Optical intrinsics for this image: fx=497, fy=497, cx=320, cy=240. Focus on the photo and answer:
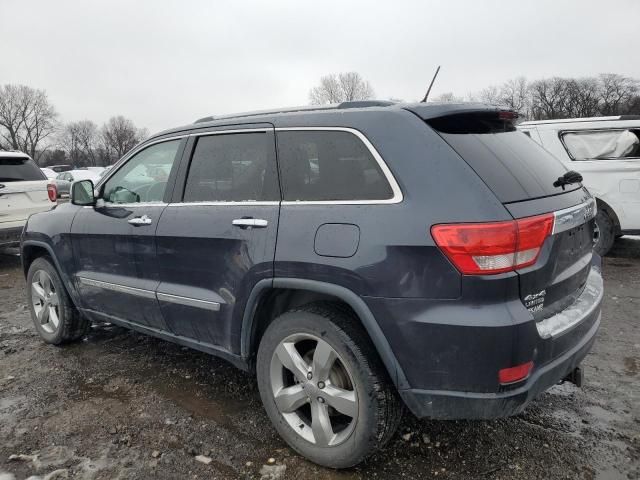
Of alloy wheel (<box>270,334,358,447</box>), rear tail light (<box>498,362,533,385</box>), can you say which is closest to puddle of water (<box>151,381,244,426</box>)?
alloy wheel (<box>270,334,358,447</box>)

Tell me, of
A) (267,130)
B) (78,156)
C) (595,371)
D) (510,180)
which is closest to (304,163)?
(267,130)

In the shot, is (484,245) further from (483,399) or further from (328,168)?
(328,168)

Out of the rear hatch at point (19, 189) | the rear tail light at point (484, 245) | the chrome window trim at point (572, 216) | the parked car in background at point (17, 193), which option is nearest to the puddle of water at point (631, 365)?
the chrome window trim at point (572, 216)

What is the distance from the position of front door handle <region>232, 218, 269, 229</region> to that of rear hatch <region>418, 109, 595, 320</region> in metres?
1.00

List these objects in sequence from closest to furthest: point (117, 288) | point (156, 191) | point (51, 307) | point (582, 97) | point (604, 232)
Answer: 1. point (156, 191)
2. point (117, 288)
3. point (51, 307)
4. point (604, 232)
5. point (582, 97)

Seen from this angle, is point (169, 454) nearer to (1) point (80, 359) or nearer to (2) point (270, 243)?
(2) point (270, 243)

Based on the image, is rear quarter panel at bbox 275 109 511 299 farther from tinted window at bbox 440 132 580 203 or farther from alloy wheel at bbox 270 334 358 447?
alloy wheel at bbox 270 334 358 447

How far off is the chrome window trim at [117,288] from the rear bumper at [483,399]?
6.30 ft

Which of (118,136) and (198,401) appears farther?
(118,136)

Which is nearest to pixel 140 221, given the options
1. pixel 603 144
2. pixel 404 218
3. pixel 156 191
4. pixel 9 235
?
pixel 156 191

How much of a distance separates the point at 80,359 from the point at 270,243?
252 cm

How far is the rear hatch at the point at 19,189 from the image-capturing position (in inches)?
303

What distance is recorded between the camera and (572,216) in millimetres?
2445

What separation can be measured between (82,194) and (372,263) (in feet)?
8.59
